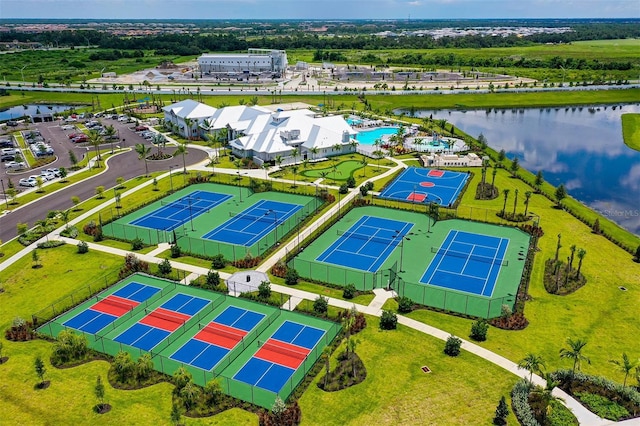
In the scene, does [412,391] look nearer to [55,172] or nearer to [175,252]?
[175,252]

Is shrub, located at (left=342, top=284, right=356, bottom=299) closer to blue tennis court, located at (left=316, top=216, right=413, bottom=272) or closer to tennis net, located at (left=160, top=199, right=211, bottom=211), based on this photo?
blue tennis court, located at (left=316, top=216, right=413, bottom=272)

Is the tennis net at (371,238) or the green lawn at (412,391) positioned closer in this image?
the green lawn at (412,391)

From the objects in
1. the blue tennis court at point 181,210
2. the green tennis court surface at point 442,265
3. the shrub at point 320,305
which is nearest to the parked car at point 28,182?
the blue tennis court at point 181,210

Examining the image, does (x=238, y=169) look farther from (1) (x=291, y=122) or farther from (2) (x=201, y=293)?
(2) (x=201, y=293)

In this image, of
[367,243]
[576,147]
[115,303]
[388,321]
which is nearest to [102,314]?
[115,303]

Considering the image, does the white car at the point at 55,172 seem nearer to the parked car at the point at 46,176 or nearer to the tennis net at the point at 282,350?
the parked car at the point at 46,176

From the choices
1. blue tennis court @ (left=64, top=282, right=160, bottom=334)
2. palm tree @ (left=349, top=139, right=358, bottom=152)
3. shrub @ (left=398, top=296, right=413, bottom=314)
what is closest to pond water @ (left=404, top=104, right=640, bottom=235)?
palm tree @ (left=349, top=139, right=358, bottom=152)
